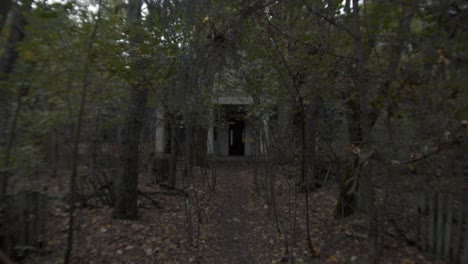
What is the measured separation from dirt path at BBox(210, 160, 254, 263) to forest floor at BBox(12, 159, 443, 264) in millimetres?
17

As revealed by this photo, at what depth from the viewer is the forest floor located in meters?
4.50

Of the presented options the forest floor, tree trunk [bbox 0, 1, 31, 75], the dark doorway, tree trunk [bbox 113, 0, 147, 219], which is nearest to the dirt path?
the forest floor

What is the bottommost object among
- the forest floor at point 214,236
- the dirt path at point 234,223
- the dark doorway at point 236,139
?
the dirt path at point 234,223

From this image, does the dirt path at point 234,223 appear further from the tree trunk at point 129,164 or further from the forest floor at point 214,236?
the tree trunk at point 129,164

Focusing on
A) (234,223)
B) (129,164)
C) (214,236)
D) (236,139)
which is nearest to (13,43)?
(129,164)

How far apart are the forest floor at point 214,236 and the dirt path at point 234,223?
2cm

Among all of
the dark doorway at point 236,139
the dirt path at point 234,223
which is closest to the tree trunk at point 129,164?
the dirt path at point 234,223

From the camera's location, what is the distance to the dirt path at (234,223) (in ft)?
16.6

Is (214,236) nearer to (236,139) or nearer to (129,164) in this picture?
(129,164)

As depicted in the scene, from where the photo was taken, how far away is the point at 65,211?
20.0ft

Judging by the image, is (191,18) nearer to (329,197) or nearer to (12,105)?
(12,105)

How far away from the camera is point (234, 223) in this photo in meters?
6.65

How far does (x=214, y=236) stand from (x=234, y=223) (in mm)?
937

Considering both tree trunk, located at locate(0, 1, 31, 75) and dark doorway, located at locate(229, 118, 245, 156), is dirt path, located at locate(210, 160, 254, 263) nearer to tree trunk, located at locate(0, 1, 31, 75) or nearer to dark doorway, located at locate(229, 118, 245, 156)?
tree trunk, located at locate(0, 1, 31, 75)
